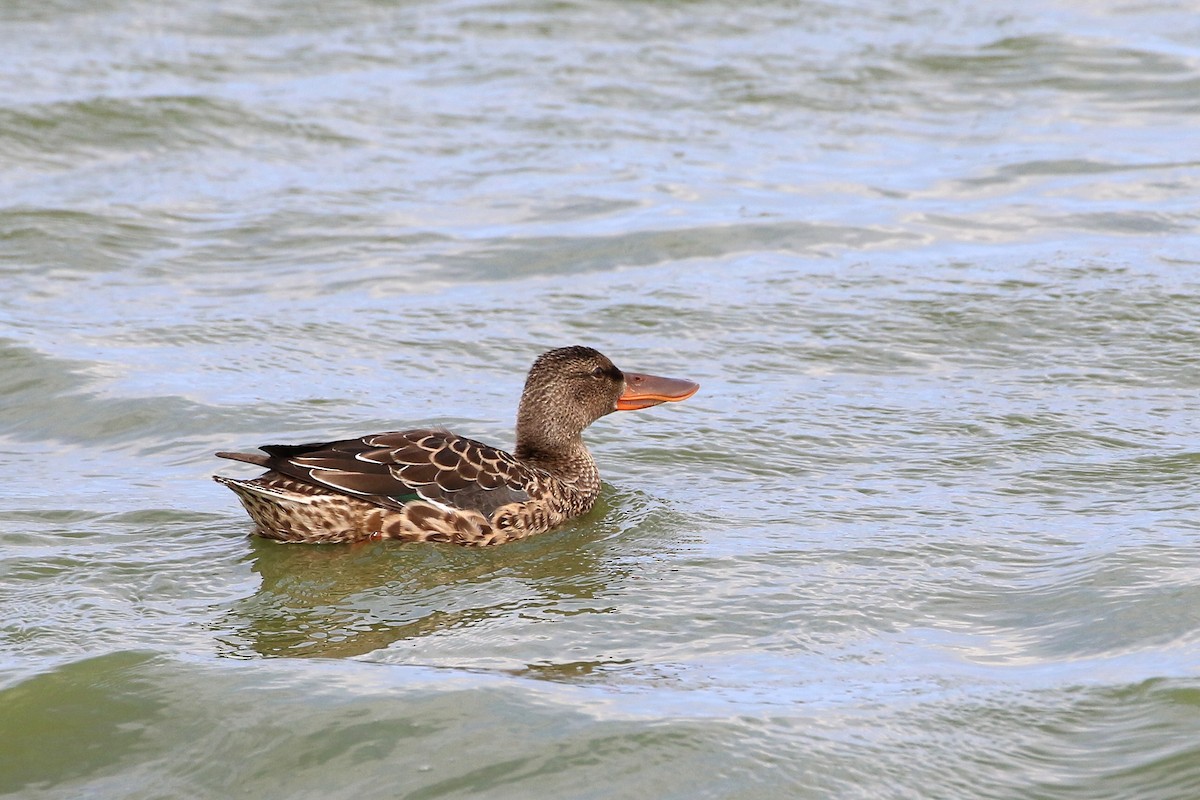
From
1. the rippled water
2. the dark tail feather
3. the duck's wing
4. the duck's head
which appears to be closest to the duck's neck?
the duck's head

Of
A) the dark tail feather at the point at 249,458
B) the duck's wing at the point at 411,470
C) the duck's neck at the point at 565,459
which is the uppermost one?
the dark tail feather at the point at 249,458

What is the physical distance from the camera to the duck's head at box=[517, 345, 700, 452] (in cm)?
899

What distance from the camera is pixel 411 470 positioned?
8.16 m

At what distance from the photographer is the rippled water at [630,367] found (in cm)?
615

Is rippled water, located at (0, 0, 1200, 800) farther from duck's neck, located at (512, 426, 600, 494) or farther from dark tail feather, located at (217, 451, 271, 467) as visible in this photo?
dark tail feather, located at (217, 451, 271, 467)

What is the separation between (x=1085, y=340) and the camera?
10984mm

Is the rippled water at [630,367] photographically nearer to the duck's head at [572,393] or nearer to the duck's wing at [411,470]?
the duck's wing at [411,470]

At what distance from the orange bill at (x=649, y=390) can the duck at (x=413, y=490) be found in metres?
0.37

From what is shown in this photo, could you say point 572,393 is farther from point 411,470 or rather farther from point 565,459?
point 411,470

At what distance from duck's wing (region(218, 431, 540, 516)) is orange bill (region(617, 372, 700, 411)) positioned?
862mm

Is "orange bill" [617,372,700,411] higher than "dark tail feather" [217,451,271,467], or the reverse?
"dark tail feather" [217,451,271,467]

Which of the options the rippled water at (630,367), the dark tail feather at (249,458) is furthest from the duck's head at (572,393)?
the dark tail feather at (249,458)

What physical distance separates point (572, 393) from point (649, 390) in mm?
428

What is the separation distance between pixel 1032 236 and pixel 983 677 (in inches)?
296
